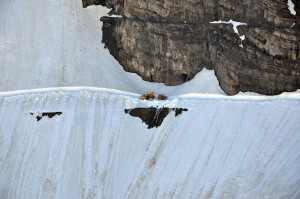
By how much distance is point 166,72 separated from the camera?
1542 inches

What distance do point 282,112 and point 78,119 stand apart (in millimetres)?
15037

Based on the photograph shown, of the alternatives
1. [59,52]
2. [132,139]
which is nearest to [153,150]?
[132,139]

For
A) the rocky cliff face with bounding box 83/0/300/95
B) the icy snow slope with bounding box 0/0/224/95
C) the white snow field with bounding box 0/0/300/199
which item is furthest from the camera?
the icy snow slope with bounding box 0/0/224/95

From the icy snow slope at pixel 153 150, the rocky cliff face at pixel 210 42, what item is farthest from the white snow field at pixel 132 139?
the rocky cliff face at pixel 210 42

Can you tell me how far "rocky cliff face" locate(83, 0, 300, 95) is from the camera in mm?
35094

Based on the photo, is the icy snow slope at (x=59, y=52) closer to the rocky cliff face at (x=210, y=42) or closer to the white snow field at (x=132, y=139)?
the white snow field at (x=132, y=139)

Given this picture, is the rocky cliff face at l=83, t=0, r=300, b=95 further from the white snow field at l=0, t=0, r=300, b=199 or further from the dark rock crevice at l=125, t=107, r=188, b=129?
the dark rock crevice at l=125, t=107, r=188, b=129

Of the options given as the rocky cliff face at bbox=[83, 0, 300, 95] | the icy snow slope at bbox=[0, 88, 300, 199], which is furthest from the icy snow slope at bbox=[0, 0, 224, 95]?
the icy snow slope at bbox=[0, 88, 300, 199]

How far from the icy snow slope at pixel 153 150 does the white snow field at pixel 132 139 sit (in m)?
0.07

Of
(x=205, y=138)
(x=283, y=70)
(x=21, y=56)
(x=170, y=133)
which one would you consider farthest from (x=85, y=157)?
(x=283, y=70)

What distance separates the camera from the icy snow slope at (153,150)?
31.6m

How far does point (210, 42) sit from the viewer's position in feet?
124

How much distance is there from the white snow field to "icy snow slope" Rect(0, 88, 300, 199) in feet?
0.23

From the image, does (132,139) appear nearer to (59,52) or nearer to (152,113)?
(152,113)
